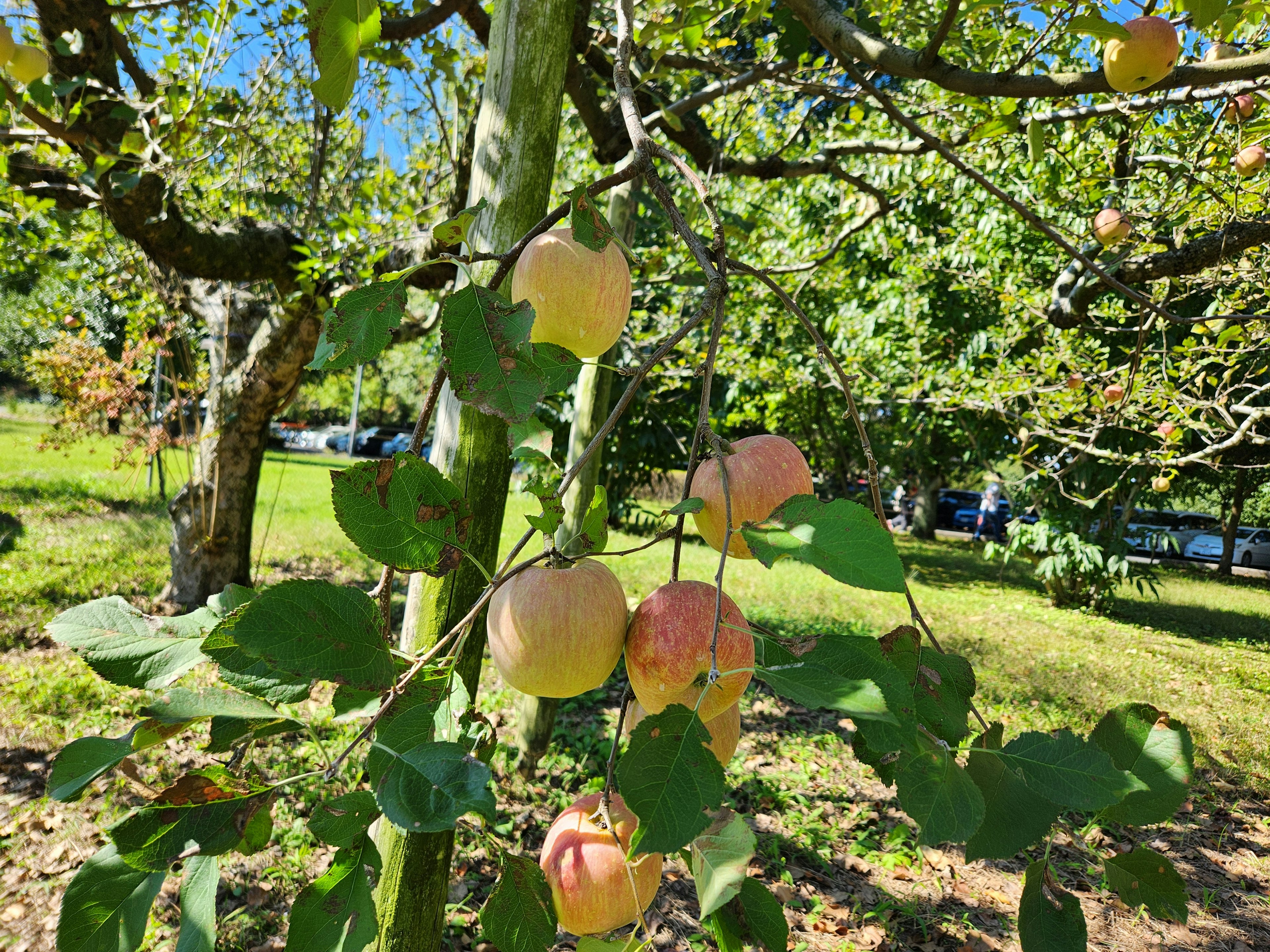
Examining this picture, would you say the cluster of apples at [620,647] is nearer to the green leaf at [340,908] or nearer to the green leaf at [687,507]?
the green leaf at [687,507]

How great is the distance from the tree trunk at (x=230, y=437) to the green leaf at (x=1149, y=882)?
4.96 meters

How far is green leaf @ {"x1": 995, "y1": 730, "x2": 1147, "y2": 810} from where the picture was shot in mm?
560

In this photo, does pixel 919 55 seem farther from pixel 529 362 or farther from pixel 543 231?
pixel 529 362

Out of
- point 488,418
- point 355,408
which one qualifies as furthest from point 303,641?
point 355,408

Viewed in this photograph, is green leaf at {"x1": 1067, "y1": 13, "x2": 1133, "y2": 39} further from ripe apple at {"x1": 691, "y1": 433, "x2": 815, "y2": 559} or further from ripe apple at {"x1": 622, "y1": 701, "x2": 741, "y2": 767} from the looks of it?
ripe apple at {"x1": 622, "y1": 701, "x2": 741, "y2": 767}

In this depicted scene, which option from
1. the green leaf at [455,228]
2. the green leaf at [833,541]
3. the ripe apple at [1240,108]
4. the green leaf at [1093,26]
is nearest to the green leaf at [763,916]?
the green leaf at [833,541]

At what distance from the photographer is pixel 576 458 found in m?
3.19

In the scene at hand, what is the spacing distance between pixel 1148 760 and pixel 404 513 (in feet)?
2.42

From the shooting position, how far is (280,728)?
2.03 ft

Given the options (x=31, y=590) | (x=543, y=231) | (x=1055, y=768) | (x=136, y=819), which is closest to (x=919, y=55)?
(x=543, y=231)

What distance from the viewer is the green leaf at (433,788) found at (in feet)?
1.62

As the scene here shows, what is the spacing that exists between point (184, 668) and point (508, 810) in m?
2.96

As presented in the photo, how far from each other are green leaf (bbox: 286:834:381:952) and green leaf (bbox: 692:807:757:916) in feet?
0.79

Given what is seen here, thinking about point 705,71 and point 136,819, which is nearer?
point 136,819
